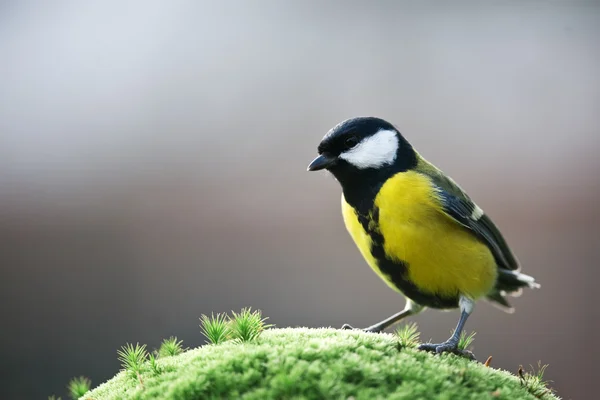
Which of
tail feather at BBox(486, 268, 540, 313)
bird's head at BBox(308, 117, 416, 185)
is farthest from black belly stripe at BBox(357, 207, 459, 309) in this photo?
tail feather at BBox(486, 268, 540, 313)

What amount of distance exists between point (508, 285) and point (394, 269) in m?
0.57

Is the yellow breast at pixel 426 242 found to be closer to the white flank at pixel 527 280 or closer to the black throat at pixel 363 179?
the black throat at pixel 363 179

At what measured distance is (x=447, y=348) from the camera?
164cm

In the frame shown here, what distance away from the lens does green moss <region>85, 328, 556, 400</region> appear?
1208 millimetres

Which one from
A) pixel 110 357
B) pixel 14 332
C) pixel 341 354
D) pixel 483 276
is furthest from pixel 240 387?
pixel 14 332

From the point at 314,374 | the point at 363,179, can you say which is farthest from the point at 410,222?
the point at 314,374

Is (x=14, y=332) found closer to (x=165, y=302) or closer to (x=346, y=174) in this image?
(x=165, y=302)

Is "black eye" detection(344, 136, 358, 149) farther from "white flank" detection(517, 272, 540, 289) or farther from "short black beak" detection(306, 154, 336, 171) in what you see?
"white flank" detection(517, 272, 540, 289)

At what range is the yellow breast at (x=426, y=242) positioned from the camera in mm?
1920

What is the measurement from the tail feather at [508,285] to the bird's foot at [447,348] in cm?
55

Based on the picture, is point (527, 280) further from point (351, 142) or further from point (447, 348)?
point (351, 142)

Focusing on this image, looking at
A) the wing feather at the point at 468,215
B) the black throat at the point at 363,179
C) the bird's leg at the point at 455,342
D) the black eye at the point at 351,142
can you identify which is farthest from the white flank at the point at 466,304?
the black eye at the point at 351,142

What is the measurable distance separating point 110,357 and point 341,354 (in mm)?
3431

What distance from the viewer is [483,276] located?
2.03m
